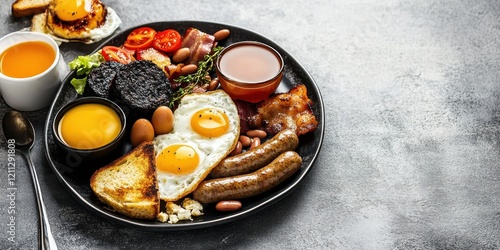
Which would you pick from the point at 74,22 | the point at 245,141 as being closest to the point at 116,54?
the point at 74,22

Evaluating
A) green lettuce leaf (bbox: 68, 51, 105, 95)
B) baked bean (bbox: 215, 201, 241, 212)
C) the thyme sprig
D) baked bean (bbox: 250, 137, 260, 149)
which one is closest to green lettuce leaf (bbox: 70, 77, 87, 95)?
green lettuce leaf (bbox: 68, 51, 105, 95)

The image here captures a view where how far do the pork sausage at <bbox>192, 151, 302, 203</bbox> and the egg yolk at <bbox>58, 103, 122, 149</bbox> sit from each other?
833 millimetres

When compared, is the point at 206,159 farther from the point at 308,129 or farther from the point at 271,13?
the point at 271,13

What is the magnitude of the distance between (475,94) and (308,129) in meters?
1.89

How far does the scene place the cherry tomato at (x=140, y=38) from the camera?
5.22 metres

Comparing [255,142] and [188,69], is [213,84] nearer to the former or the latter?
[188,69]

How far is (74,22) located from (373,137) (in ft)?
9.78

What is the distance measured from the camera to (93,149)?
4199 mm

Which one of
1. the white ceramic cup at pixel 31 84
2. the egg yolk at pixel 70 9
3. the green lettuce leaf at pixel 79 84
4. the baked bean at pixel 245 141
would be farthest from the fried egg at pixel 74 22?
the baked bean at pixel 245 141

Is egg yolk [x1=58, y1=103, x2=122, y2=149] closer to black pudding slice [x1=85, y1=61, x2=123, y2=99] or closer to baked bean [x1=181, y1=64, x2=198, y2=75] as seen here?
black pudding slice [x1=85, y1=61, x2=123, y2=99]

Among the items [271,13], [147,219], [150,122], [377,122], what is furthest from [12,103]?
[377,122]

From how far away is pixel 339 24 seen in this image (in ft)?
20.0

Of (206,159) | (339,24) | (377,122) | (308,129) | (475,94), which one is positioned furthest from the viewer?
(339,24)

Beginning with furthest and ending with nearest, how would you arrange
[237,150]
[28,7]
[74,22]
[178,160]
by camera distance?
[28,7] < [74,22] < [237,150] < [178,160]
